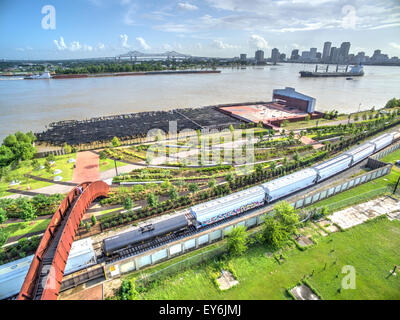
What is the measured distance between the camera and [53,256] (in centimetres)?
1767

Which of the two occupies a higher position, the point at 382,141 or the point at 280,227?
the point at 382,141

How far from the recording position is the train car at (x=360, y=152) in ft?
137

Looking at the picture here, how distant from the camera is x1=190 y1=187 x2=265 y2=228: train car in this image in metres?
27.2

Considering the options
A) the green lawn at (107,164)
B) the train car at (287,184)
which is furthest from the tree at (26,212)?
the train car at (287,184)

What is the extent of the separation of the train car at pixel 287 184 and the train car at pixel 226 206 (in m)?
1.17

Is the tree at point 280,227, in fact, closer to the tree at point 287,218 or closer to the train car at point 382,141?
the tree at point 287,218

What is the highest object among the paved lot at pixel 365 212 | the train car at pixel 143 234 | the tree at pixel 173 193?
the tree at pixel 173 193

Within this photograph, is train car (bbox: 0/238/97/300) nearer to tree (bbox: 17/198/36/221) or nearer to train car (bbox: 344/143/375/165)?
tree (bbox: 17/198/36/221)

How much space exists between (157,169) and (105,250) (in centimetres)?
2098

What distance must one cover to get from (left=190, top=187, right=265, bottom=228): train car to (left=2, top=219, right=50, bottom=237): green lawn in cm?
1919

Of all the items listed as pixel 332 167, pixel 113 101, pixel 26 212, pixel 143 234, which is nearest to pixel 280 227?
pixel 143 234

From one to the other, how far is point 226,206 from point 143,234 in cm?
1051

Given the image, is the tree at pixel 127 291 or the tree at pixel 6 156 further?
the tree at pixel 6 156

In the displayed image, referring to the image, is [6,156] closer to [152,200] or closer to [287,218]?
[152,200]
